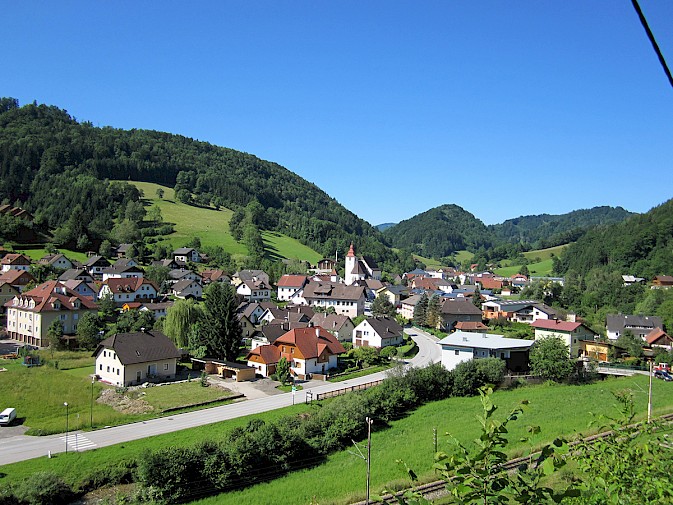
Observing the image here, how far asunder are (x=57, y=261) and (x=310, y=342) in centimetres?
5087

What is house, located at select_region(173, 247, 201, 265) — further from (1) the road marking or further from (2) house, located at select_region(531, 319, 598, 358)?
(1) the road marking

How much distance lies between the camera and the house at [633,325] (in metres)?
55.2

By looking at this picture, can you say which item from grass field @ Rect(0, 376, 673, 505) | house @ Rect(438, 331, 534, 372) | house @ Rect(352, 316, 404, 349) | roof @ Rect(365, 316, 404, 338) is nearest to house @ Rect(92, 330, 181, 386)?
grass field @ Rect(0, 376, 673, 505)

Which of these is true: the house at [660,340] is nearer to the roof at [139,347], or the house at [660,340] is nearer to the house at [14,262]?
the roof at [139,347]

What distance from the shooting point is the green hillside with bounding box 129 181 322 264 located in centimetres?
10701

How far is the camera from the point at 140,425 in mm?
26781

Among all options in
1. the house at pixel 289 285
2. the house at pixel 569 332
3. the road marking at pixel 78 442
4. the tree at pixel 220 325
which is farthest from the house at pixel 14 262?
the house at pixel 569 332

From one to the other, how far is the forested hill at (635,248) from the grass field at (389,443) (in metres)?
70.1

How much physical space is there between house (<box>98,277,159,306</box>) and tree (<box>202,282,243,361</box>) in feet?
77.8

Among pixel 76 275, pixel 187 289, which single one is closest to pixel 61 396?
pixel 187 289

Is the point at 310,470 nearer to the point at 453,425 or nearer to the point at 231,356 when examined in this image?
the point at 453,425

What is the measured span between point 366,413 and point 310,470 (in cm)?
590

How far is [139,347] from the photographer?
3591 cm

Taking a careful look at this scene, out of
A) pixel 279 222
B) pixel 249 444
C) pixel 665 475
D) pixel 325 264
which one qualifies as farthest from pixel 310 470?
pixel 279 222
